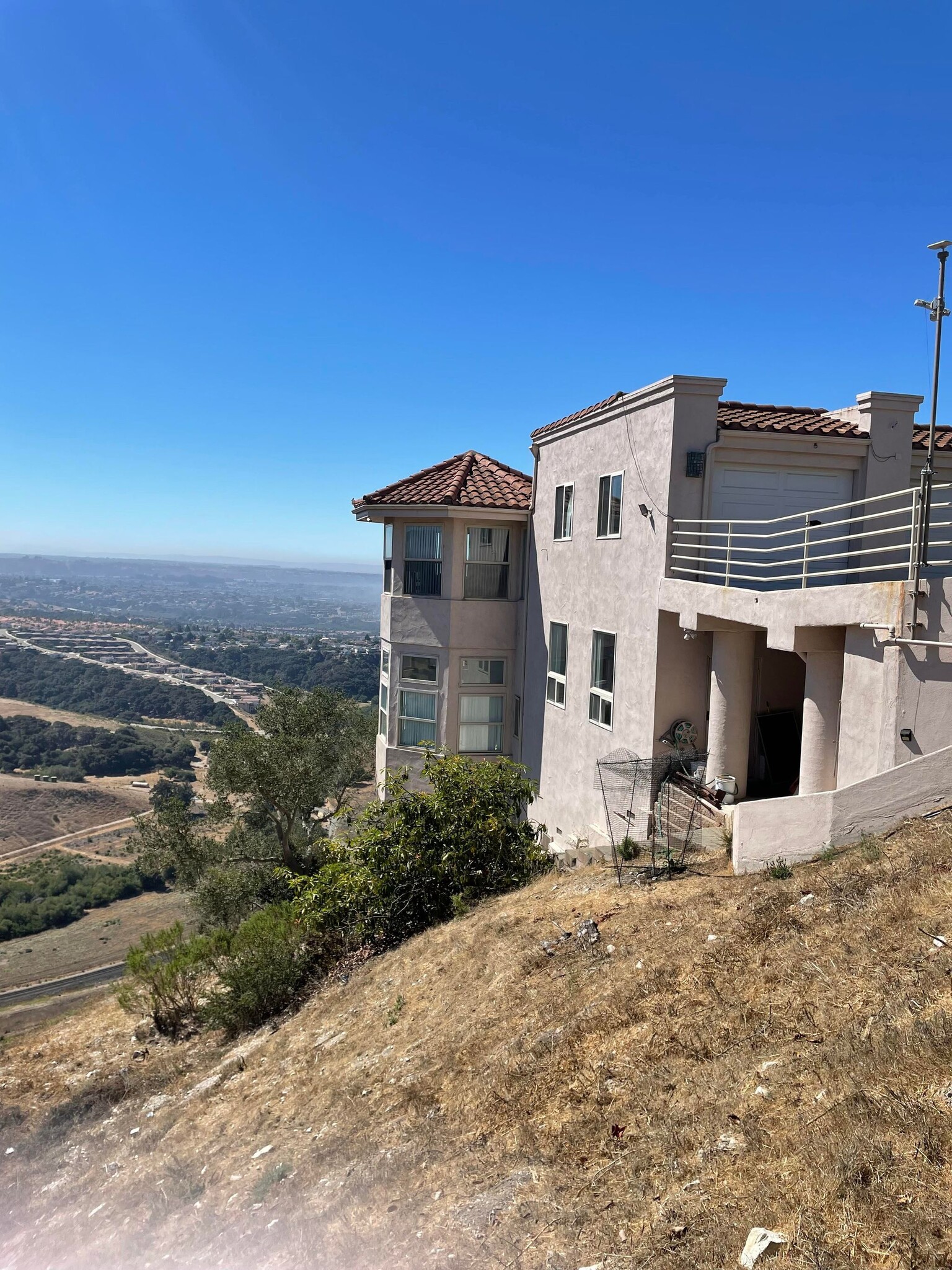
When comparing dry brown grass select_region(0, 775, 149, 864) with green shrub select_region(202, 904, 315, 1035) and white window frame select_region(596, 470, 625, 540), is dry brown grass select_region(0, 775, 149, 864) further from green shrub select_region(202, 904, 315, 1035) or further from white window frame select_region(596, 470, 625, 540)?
white window frame select_region(596, 470, 625, 540)

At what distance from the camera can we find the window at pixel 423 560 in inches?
677

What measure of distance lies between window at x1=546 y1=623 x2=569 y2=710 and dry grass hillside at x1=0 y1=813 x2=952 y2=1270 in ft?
21.2

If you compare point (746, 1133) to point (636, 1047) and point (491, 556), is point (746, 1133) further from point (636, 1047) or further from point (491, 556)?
point (491, 556)

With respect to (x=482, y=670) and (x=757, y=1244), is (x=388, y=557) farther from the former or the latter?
(x=757, y=1244)

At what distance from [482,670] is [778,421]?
25.5 ft

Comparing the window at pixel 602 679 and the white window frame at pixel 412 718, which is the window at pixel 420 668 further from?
the window at pixel 602 679

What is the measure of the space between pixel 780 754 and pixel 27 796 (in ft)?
252

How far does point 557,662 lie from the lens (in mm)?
16203

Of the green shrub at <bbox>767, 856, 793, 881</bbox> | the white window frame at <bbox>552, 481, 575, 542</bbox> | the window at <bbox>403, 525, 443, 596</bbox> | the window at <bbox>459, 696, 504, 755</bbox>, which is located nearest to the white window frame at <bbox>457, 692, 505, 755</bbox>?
the window at <bbox>459, 696, 504, 755</bbox>

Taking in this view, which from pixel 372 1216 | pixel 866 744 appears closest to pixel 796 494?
pixel 866 744

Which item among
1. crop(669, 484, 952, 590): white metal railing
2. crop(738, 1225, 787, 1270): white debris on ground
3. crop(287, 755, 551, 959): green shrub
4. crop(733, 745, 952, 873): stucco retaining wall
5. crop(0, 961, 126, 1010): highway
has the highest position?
crop(669, 484, 952, 590): white metal railing

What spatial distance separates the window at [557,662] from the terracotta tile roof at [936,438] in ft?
22.0

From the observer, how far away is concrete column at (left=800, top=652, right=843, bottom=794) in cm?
987

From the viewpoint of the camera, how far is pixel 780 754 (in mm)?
12805
